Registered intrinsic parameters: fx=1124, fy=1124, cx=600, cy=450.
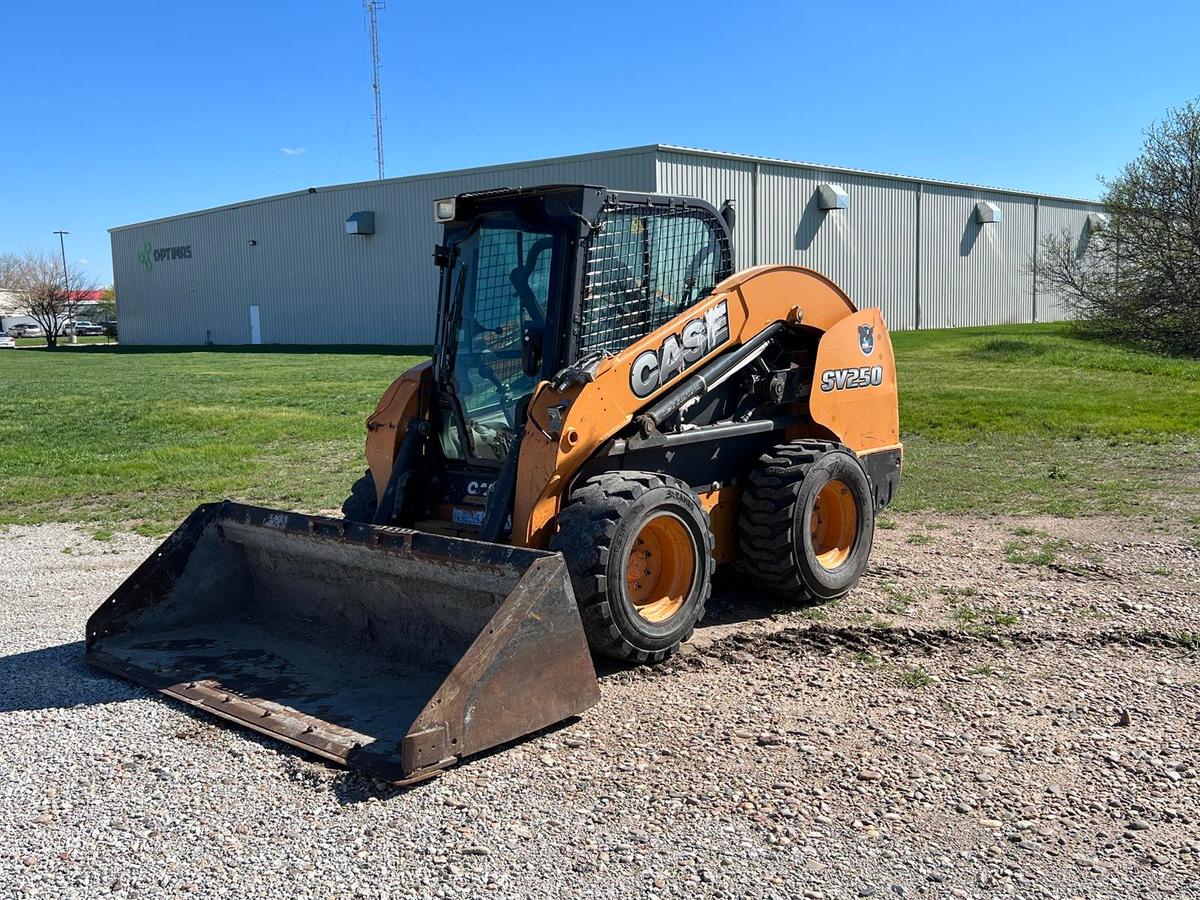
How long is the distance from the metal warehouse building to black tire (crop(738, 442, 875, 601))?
75.6 feet

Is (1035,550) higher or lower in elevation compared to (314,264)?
lower

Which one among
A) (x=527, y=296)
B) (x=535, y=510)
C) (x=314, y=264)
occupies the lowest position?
(x=535, y=510)

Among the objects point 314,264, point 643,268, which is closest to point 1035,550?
point 643,268

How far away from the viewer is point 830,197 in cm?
3388

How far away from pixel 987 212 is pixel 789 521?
38737 millimetres

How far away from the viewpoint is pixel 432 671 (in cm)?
546

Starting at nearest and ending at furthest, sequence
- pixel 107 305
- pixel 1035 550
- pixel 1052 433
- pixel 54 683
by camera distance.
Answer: pixel 54 683 → pixel 1035 550 → pixel 1052 433 → pixel 107 305

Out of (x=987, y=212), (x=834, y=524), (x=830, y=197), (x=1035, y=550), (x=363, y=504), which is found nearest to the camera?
(x=363, y=504)

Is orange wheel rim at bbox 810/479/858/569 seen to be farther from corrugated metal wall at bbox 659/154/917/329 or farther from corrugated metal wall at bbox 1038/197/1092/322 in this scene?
corrugated metal wall at bbox 1038/197/1092/322

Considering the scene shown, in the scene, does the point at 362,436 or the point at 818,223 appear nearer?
the point at 362,436

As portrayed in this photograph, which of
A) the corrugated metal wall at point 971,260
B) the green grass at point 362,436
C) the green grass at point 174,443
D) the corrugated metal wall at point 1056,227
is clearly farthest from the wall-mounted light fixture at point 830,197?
the corrugated metal wall at point 1056,227

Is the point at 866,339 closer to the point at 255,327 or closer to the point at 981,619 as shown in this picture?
the point at 981,619

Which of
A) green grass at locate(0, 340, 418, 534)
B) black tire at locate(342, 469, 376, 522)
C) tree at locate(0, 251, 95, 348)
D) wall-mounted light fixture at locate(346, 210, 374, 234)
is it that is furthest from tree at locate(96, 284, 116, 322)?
black tire at locate(342, 469, 376, 522)

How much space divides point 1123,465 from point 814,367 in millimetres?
6525
